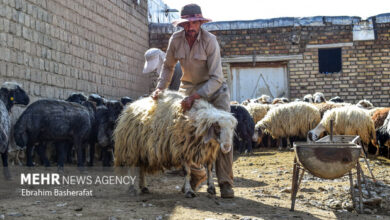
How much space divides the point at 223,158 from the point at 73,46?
240 inches

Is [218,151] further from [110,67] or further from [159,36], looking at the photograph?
[159,36]

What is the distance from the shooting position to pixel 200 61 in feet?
16.9

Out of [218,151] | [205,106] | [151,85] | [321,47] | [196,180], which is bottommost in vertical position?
[196,180]

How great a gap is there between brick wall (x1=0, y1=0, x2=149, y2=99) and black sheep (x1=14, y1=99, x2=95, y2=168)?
829mm

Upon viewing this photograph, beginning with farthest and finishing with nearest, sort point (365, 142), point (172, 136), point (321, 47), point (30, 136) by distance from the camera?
point (321, 47) → point (365, 142) → point (30, 136) → point (172, 136)

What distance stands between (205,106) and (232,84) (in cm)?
1065

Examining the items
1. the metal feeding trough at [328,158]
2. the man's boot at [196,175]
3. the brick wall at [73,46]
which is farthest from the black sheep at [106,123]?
the metal feeding trough at [328,158]

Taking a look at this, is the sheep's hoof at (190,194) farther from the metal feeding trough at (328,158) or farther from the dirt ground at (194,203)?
the metal feeding trough at (328,158)

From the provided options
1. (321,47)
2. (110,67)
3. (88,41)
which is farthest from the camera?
(321,47)

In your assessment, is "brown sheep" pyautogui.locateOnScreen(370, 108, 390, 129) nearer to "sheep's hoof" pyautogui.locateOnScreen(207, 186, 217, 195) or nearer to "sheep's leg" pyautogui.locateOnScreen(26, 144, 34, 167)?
"sheep's hoof" pyautogui.locateOnScreen(207, 186, 217, 195)

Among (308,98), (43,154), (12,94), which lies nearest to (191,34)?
(12,94)

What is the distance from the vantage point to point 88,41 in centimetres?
1077

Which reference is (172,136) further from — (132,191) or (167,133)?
(132,191)

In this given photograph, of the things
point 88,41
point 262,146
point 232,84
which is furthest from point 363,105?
point 88,41
